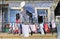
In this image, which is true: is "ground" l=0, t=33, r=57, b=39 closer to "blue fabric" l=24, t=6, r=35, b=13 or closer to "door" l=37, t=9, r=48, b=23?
"door" l=37, t=9, r=48, b=23

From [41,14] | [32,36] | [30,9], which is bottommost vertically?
[32,36]

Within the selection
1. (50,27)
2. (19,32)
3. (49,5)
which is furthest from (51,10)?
(19,32)

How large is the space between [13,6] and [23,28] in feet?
5.48

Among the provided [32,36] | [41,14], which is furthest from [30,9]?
[32,36]

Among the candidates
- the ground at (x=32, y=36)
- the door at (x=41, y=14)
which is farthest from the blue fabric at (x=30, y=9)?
the ground at (x=32, y=36)

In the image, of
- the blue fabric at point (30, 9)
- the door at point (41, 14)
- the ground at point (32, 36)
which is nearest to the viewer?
the ground at point (32, 36)

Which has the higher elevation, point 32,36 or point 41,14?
point 41,14

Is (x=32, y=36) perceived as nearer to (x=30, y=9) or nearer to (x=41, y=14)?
(x=41, y=14)

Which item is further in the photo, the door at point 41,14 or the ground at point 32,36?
the door at point 41,14

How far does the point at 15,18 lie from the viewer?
46.4ft

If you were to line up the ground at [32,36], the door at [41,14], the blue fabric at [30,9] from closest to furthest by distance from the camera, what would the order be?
the ground at [32,36] < the door at [41,14] < the blue fabric at [30,9]


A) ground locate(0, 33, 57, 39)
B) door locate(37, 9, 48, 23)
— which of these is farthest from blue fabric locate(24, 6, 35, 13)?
ground locate(0, 33, 57, 39)

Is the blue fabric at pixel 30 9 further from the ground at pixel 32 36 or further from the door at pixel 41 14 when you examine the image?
the ground at pixel 32 36

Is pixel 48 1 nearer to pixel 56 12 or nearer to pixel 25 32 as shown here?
pixel 56 12
